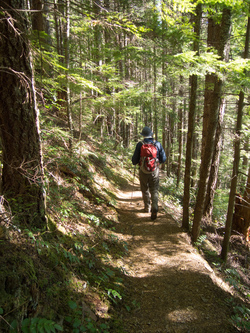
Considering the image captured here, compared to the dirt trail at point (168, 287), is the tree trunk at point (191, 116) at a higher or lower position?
higher

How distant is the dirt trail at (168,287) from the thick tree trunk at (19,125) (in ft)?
7.66

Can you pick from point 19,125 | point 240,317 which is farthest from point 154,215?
point 19,125

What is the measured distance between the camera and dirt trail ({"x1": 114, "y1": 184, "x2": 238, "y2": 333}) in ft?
10.7

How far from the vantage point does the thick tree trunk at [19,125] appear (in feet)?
8.67

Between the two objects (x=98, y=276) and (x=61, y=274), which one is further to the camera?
(x=98, y=276)

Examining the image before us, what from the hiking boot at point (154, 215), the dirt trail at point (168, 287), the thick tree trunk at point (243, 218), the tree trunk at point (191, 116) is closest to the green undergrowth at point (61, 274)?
the dirt trail at point (168, 287)

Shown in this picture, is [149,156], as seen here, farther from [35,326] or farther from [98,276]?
[35,326]

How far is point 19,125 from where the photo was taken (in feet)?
9.61

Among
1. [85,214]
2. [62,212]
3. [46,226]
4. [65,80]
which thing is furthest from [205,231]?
[65,80]

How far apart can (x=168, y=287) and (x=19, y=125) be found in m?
4.13

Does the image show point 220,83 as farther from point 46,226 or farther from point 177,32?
point 46,226

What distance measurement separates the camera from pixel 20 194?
10.2 feet

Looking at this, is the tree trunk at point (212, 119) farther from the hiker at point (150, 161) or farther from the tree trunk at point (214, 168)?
the tree trunk at point (214, 168)

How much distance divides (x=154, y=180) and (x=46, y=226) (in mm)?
3977
